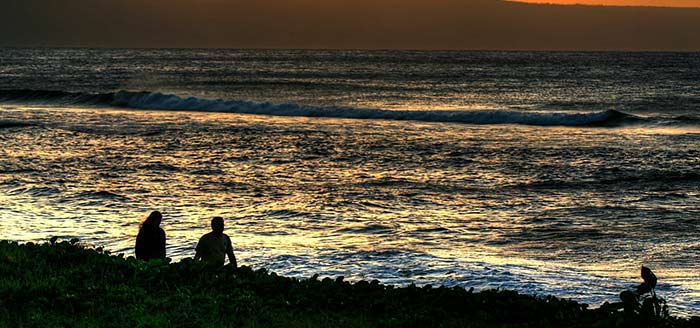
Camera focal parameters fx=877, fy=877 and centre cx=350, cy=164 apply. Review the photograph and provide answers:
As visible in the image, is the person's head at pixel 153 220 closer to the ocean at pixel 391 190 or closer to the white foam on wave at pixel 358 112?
the ocean at pixel 391 190

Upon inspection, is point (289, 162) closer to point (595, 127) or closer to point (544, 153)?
point (544, 153)

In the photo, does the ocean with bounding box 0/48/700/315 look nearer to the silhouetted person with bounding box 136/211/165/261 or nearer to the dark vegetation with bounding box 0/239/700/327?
the silhouetted person with bounding box 136/211/165/261

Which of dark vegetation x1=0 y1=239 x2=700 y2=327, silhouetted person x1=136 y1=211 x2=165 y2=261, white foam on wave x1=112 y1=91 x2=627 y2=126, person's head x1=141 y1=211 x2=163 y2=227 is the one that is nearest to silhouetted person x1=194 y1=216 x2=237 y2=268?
silhouetted person x1=136 y1=211 x2=165 y2=261


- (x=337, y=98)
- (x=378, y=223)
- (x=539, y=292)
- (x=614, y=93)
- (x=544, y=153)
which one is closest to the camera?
(x=539, y=292)

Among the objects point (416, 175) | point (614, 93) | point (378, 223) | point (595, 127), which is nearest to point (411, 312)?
point (378, 223)

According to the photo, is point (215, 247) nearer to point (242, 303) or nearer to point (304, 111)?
point (242, 303)

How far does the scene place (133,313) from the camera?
9234mm

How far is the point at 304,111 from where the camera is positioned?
5509 centimetres

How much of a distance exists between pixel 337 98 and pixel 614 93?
23.3m

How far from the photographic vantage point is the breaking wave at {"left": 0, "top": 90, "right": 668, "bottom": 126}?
1916 inches

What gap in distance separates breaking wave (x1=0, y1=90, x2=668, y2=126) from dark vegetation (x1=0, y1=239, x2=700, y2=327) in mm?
38904

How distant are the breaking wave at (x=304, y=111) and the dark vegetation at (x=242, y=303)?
38904 millimetres

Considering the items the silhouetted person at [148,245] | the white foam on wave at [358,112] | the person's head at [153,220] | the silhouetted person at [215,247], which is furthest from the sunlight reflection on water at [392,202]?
the white foam on wave at [358,112]

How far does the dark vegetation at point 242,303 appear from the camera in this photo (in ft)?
29.6
